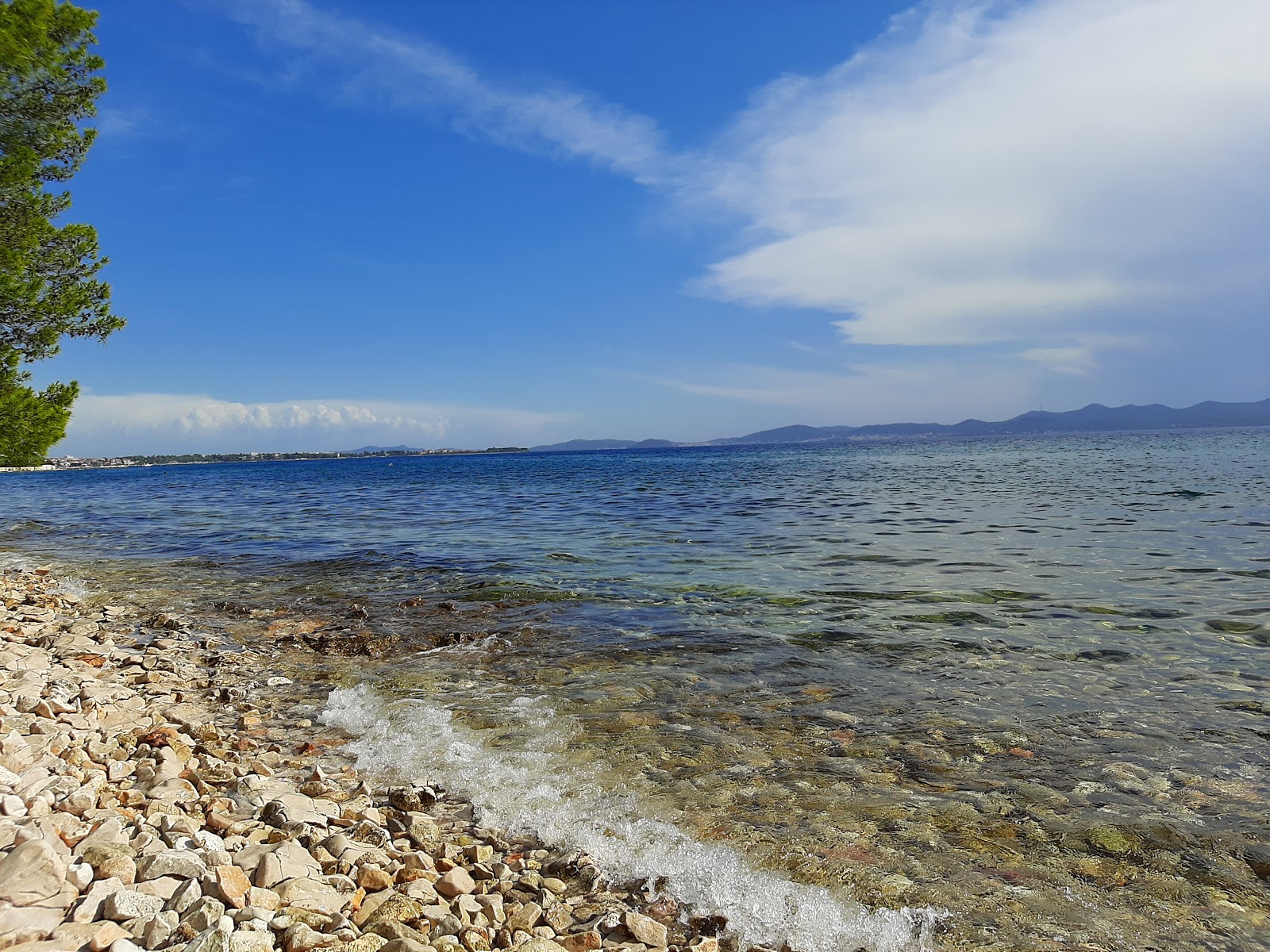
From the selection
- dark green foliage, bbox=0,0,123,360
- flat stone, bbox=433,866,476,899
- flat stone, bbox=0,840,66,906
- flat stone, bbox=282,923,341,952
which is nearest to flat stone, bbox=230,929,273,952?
flat stone, bbox=282,923,341,952

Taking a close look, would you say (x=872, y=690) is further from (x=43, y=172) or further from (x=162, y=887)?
(x=43, y=172)

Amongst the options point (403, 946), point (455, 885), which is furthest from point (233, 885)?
point (455, 885)

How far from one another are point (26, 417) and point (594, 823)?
19.2 m

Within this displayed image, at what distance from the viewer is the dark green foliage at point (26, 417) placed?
54.2ft

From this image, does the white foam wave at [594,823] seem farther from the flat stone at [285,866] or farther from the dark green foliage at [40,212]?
the dark green foliage at [40,212]

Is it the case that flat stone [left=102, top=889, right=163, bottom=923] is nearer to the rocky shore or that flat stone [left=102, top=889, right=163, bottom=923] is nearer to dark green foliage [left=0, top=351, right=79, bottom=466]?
the rocky shore

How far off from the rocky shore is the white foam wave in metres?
0.21

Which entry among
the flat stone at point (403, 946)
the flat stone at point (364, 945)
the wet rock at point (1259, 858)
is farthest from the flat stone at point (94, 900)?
the wet rock at point (1259, 858)

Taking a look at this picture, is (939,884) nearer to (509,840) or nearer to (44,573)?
(509,840)

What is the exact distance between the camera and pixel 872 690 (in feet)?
26.7

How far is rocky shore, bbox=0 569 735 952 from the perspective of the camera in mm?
3295

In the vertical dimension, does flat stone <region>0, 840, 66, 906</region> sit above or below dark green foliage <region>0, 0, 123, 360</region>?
below

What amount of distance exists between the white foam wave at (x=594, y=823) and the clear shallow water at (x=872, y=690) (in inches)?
1.8

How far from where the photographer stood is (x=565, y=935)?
12.8 feet
